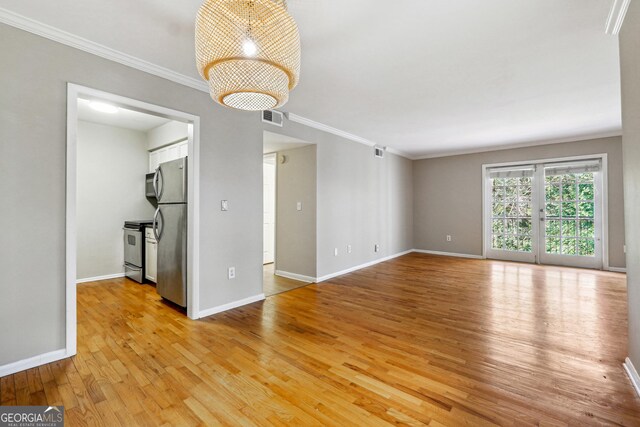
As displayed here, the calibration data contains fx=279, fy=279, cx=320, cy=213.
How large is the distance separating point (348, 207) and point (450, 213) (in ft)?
10.4

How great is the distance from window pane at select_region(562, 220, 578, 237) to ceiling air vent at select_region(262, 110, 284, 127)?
18.7ft

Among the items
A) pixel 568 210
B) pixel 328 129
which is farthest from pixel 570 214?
pixel 328 129

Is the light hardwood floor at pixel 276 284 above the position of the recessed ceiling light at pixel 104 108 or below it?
below

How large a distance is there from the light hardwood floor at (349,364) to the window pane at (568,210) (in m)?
2.24

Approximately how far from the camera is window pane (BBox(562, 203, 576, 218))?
17.3 feet

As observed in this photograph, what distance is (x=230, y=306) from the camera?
10.4 feet

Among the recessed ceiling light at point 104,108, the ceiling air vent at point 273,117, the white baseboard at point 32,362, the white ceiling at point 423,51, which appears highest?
the recessed ceiling light at point 104,108

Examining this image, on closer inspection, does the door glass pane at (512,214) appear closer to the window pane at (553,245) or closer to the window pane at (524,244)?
the window pane at (524,244)

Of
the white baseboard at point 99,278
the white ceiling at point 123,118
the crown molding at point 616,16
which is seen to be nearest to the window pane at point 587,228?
the crown molding at point 616,16

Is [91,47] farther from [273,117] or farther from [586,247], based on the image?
[586,247]

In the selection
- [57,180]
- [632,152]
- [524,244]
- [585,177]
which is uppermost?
[585,177]

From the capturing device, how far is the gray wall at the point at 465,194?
4.91 meters

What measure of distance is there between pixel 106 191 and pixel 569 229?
8.33 metres

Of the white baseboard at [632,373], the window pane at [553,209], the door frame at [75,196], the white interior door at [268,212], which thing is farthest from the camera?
the white interior door at [268,212]
